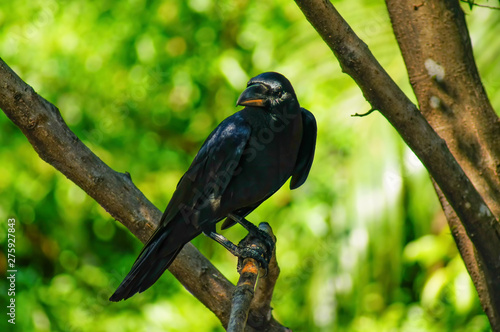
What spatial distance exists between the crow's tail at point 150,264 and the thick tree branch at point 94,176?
63 millimetres

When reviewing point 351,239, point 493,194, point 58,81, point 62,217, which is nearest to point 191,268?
point 493,194

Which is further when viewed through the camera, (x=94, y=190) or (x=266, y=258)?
(x=266, y=258)

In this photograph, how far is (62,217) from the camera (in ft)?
15.9

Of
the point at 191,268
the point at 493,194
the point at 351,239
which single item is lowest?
the point at 191,268

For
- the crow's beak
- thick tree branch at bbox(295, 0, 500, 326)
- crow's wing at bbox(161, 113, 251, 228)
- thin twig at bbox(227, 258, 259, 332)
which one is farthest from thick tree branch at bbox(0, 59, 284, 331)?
thick tree branch at bbox(295, 0, 500, 326)

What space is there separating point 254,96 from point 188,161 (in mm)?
2612

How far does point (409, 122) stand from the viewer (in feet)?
7.18

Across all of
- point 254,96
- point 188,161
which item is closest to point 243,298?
point 254,96

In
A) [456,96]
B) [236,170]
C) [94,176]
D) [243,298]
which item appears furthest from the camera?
[236,170]

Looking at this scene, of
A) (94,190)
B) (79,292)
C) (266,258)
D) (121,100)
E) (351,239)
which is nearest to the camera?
(94,190)

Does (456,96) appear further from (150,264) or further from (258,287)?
(150,264)

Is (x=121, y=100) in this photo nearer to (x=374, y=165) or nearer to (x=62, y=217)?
(x=62, y=217)

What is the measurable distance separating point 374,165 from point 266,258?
1.67m

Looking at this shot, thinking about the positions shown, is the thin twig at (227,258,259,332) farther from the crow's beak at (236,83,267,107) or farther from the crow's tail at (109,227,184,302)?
the crow's beak at (236,83,267,107)
